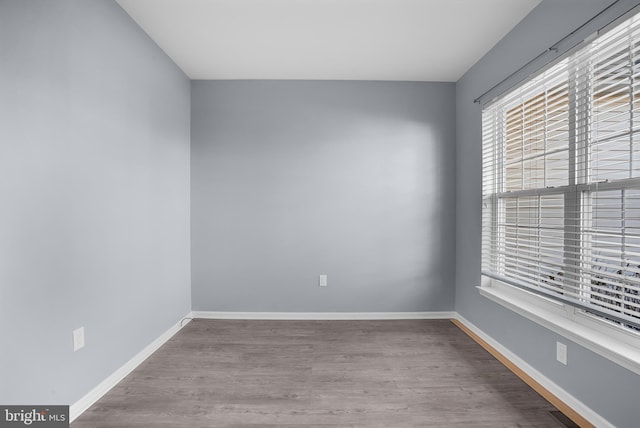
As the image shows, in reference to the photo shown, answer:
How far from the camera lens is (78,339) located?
74.9 inches

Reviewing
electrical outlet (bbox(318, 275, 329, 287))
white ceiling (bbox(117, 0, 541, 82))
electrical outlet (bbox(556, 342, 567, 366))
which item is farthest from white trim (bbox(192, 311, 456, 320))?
white ceiling (bbox(117, 0, 541, 82))

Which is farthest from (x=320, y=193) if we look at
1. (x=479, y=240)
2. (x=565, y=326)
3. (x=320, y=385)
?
(x=565, y=326)

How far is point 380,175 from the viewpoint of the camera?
11.9ft

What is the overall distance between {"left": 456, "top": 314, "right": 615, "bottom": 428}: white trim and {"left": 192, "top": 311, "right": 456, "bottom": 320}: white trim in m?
0.72

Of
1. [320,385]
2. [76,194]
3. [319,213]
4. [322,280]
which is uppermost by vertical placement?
[76,194]

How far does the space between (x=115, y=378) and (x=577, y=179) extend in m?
3.31

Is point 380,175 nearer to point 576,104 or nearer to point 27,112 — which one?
point 576,104

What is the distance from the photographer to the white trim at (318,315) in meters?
3.62

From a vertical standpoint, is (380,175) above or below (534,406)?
above

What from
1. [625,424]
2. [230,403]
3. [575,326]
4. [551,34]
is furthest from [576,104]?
[230,403]

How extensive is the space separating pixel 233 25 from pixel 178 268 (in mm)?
2324

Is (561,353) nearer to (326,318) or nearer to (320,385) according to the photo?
(320,385)

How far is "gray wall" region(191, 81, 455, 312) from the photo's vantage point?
142 inches

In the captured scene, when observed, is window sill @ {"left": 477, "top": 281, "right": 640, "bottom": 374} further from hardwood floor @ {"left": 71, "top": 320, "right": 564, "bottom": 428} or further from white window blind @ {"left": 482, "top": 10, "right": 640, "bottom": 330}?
hardwood floor @ {"left": 71, "top": 320, "right": 564, "bottom": 428}
